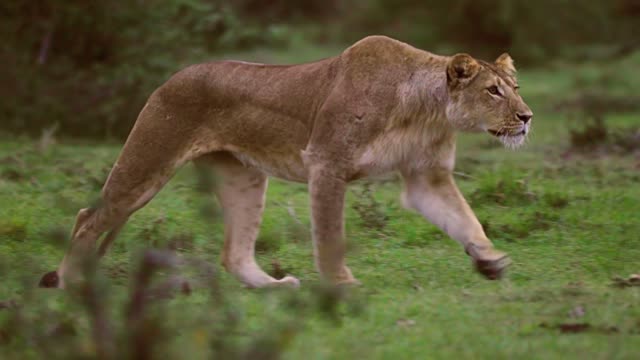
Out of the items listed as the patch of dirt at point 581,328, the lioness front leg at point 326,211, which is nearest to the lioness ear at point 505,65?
the lioness front leg at point 326,211

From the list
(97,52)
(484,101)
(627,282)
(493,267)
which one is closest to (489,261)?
(493,267)

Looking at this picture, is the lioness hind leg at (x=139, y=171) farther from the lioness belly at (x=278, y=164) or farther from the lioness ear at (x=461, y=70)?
the lioness ear at (x=461, y=70)

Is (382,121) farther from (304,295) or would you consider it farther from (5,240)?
(5,240)

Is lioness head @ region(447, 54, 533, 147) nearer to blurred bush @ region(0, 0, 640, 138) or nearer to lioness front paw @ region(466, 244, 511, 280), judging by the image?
lioness front paw @ region(466, 244, 511, 280)

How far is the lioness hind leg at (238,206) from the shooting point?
718cm

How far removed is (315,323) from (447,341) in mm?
636

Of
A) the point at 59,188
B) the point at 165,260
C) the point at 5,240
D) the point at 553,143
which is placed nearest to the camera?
the point at 165,260

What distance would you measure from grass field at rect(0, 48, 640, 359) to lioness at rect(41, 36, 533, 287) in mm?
266

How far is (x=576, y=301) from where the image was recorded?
20.4ft

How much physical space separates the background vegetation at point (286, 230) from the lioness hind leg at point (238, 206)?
0.14 meters

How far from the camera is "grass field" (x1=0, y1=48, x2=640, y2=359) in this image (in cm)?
533

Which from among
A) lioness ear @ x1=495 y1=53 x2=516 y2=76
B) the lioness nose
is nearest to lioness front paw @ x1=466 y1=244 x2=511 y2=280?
the lioness nose

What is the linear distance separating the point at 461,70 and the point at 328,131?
0.76 m

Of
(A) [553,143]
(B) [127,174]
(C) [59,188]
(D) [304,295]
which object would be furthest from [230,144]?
(A) [553,143]
